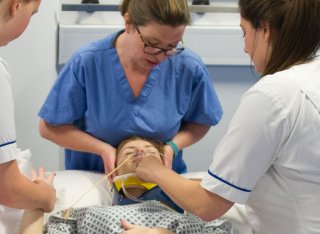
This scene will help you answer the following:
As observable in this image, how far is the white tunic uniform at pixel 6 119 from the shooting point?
44.8 inches

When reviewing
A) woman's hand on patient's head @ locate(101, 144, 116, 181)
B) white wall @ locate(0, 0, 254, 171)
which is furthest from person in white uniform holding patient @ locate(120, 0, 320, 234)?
white wall @ locate(0, 0, 254, 171)

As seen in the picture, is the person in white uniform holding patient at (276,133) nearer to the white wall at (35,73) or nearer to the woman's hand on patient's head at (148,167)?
the woman's hand on patient's head at (148,167)

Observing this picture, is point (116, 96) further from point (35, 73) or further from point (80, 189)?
point (35, 73)

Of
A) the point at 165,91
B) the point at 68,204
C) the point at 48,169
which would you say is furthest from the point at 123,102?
the point at 48,169

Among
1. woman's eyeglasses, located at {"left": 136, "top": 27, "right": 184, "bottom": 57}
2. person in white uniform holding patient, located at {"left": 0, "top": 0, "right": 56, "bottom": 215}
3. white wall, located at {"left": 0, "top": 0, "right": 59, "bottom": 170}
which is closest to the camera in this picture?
person in white uniform holding patient, located at {"left": 0, "top": 0, "right": 56, "bottom": 215}

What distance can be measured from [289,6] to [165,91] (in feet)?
2.73

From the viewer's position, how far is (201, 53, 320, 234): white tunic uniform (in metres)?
1.15

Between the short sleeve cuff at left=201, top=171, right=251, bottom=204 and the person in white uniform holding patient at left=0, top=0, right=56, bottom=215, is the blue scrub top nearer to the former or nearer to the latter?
the person in white uniform holding patient at left=0, top=0, right=56, bottom=215

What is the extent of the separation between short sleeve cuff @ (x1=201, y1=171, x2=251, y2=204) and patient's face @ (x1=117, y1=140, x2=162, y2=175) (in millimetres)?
558

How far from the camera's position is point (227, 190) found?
4.00 ft

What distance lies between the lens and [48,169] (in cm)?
274

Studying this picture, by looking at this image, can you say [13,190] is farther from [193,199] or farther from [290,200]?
[290,200]

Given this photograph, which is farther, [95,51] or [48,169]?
[48,169]

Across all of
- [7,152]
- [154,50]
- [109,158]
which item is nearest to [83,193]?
[109,158]
